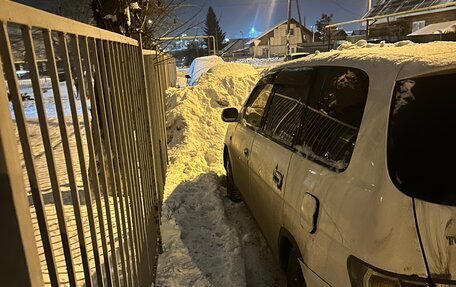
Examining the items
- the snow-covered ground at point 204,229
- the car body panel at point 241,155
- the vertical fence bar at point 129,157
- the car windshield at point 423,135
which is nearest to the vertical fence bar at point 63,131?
the vertical fence bar at point 129,157

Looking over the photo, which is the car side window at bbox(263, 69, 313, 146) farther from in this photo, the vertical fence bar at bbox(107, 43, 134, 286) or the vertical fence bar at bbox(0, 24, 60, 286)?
the vertical fence bar at bbox(0, 24, 60, 286)

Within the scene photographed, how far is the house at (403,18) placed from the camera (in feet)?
65.3

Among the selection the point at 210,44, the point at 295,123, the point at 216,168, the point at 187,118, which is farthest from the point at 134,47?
the point at 210,44

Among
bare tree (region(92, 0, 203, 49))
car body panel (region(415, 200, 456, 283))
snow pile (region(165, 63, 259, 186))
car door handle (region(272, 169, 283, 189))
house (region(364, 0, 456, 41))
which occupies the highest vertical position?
house (region(364, 0, 456, 41))

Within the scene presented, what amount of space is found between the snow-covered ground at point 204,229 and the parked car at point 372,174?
0.82m

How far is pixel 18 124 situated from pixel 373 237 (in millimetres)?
1503

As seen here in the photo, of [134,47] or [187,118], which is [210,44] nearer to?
[187,118]

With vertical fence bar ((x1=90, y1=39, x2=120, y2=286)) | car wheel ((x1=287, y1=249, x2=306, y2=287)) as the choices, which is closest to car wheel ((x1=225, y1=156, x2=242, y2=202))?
car wheel ((x1=287, y1=249, x2=306, y2=287))

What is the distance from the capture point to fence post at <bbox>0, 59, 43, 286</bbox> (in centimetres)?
93

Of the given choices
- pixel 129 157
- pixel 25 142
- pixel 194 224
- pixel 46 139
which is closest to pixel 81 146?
pixel 46 139

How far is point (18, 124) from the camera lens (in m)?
1.05

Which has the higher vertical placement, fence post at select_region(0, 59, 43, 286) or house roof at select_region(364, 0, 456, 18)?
house roof at select_region(364, 0, 456, 18)

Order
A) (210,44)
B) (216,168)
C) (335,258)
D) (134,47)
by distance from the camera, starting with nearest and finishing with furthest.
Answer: (335,258) < (134,47) < (216,168) < (210,44)

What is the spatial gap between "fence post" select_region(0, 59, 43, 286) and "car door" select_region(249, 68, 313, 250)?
83.1 inches
